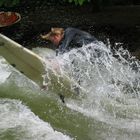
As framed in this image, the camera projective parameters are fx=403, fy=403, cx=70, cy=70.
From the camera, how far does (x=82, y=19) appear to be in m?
16.0

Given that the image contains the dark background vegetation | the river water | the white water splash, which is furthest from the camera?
the dark background vegetation

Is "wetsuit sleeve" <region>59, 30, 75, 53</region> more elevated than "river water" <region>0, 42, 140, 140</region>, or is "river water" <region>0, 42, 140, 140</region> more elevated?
"wetsuit sleeve" <region>59, 30, 75, 53</region>

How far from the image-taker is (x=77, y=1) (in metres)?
13.5

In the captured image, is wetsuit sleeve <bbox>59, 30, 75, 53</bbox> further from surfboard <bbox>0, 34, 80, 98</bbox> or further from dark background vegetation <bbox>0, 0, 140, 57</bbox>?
dark background vegetation <bbox>0, 0, 140, 57</bbox>

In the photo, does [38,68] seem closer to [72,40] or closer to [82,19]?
[72,40]

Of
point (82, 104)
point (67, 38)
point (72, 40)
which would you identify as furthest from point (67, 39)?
point (82, 104)

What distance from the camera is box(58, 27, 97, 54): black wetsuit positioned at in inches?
351

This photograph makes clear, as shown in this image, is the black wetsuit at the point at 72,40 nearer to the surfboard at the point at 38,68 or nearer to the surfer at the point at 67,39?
the surfer at the point at 67,39

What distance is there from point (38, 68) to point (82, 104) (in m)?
1.28

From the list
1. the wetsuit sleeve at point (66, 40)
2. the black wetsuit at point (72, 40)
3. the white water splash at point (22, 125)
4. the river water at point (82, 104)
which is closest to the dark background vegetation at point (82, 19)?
the river water at point (82, 104)

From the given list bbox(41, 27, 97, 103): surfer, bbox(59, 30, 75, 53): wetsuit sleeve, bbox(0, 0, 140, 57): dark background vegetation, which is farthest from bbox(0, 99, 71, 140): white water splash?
bbox(0, 0, 140, 57): dark background vegetation

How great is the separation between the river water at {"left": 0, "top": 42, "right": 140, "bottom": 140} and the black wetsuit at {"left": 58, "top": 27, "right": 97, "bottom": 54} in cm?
13

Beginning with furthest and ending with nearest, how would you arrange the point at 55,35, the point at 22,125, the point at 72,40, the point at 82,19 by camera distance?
1. the point at 82,19
2. the point at 72,40
3. the point at 55,35
4. the point at 22,125

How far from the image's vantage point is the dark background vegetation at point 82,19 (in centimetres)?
1385
